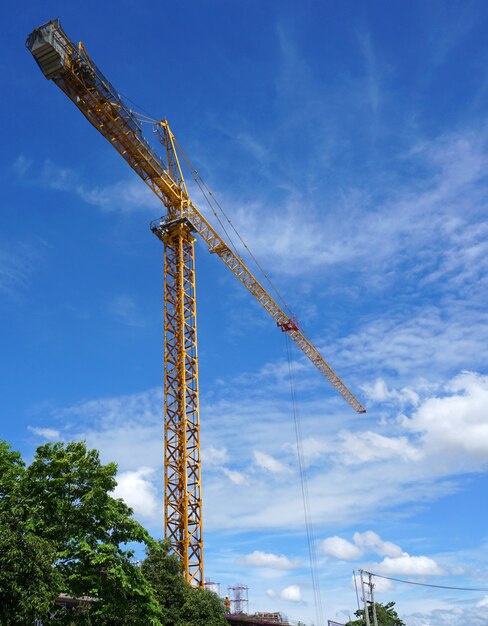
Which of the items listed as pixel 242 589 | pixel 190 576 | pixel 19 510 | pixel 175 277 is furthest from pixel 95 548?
pixel 242 589

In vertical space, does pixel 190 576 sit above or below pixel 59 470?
below

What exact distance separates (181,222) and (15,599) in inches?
1879

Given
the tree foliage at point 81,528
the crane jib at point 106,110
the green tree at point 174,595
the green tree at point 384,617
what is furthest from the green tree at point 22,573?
the green tree at point 384,617

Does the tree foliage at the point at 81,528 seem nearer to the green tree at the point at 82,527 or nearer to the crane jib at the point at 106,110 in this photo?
the green tree at the point at 82,527

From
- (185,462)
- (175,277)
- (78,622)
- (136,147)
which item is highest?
(136,147)

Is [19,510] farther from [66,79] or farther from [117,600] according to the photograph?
[66,79]

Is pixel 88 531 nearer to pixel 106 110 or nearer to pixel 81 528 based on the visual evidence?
pixel 81 528

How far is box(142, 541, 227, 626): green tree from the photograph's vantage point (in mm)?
43094

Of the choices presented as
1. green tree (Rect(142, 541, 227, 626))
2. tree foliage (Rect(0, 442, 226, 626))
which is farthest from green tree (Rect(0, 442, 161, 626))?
green tree (Rect(142, 541, 227, 626))

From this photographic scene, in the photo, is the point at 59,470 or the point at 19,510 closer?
the point at 19,510

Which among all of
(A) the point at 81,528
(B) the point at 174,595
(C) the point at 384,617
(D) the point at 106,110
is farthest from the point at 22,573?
(C) the point at 384,617

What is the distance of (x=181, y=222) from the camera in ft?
217

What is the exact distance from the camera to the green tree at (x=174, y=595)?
43094mm

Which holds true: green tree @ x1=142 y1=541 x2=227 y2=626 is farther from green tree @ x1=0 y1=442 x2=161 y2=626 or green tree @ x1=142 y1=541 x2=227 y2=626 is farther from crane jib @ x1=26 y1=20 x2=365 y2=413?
crane jib @ x1=26 y1=20 x2=365 y2=413
